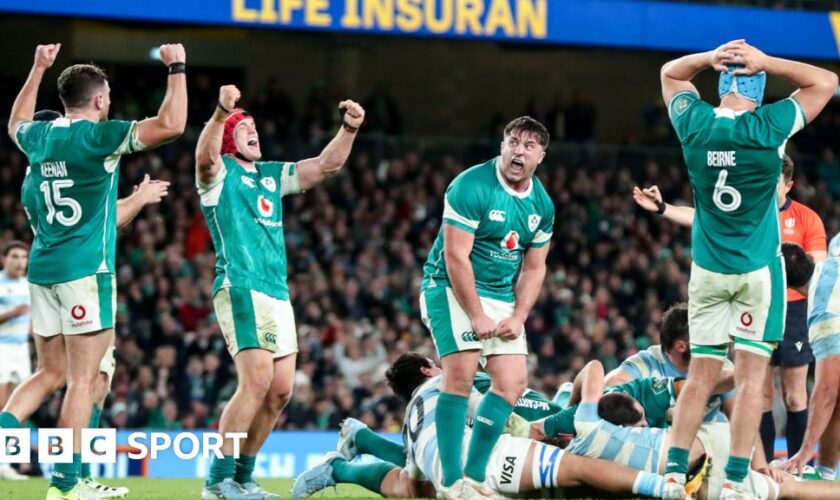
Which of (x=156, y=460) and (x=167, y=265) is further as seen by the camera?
(x=167, y=265)

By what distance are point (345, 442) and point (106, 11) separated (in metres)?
9.75

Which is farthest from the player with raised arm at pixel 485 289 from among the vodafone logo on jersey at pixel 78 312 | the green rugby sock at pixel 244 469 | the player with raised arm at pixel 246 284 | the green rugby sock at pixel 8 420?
the green rugby sock at pixel 8 420

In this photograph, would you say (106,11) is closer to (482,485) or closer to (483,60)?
(483,60)

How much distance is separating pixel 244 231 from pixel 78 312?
1.19 metres

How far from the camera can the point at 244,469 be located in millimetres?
8242

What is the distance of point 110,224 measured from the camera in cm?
776

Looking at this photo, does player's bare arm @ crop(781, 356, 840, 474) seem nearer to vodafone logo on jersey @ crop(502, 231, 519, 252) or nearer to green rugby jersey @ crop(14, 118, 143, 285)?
vodafone logo on jersey @ crop(502, 231, 519, 252)

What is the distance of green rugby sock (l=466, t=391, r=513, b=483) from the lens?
25.4 feet

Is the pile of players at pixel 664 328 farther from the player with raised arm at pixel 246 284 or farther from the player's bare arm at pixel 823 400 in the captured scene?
the player's bare arm at pixel 823 400

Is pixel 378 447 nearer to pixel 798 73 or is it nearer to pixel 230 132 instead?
pixel 230 132

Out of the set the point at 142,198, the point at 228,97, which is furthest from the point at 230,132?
the point at 228,97

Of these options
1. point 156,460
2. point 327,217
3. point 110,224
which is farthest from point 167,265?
point 110,224

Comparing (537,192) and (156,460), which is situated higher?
(537,192)

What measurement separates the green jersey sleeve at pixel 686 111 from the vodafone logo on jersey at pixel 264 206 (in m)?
2.46
